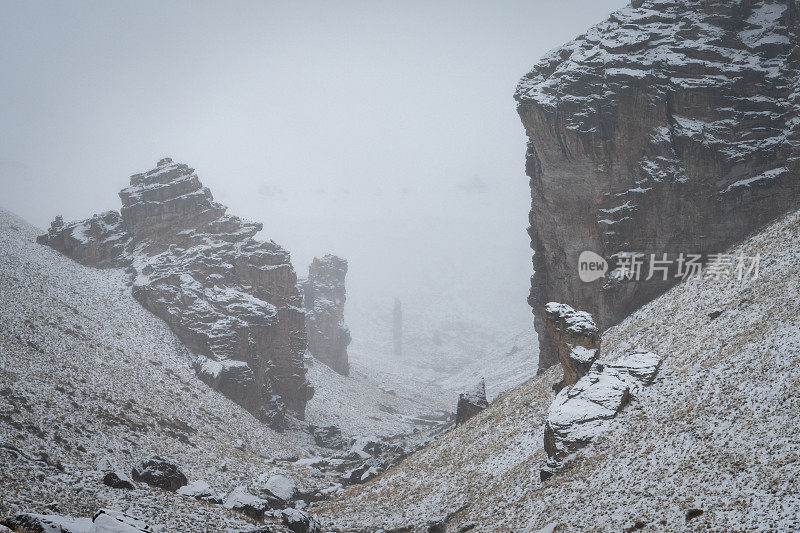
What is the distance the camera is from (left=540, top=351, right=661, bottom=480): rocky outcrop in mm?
29594

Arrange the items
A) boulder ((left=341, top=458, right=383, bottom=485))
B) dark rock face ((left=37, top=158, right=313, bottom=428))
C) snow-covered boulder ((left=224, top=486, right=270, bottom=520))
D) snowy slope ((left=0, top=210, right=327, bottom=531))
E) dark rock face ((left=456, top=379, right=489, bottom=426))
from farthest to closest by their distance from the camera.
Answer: dark rock face ((left=37, top=158, right=313, bottom=428)) < dark rock face ((left=456, top=379, right=489, bottom=426)) < boulder ((left=341, top=458, right=383, bottom=485)) < snow-covered boulder ((left=224, top=486, right=270, bottom=520)) < snowy slope ((left=0, top=210, right=327, bottom=531))

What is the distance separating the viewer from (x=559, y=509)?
Answer: 25109mm

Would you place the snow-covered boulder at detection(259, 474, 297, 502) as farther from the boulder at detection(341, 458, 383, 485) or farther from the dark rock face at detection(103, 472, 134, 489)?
the dark rock face at detection(103, 472, 134, 489)

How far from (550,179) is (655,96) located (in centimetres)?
1145

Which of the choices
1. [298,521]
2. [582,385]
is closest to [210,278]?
[298,521]

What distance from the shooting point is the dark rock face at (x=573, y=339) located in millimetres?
35906

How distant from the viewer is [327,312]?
116m

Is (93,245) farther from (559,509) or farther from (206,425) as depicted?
(559,509)

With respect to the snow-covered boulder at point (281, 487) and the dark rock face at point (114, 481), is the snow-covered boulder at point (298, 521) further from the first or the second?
the snow-covered boulder at point (281, 487)

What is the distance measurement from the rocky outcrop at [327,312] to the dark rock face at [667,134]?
231ft

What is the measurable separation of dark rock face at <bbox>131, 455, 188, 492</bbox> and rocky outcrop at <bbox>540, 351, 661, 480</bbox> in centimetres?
2301

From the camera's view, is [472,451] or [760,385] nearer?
[760,385]

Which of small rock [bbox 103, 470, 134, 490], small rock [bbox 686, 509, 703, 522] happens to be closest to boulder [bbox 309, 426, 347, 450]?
small rock [bbox 103, 470, 134, 490]

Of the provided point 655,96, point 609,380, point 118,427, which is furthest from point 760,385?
point 118,427
